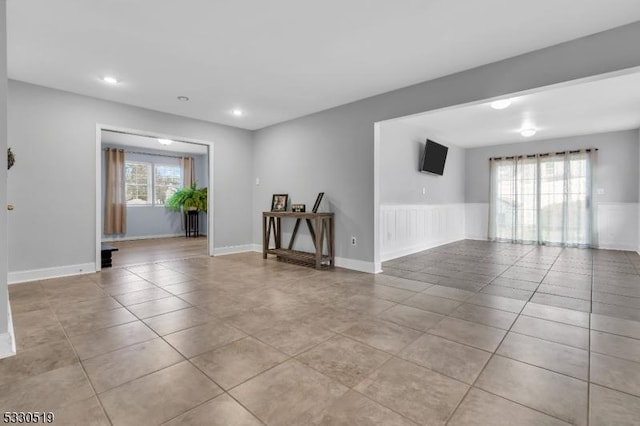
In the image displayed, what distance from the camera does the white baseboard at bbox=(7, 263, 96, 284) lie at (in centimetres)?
376

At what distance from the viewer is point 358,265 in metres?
4.54

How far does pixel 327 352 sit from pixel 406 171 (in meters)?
4.70

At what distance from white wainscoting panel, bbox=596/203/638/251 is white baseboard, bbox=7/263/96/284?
953cm

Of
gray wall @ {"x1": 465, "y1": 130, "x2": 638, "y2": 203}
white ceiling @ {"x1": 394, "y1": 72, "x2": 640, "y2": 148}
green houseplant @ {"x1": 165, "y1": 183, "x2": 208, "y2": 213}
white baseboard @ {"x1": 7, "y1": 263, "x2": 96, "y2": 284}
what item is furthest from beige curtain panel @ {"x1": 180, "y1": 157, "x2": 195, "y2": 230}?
gray wall @ {"x1": 465, "y1": 130, "x2": 638, "y2": 203}

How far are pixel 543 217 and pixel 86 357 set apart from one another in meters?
8.58

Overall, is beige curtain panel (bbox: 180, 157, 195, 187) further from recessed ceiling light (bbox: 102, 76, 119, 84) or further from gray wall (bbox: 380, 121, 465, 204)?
gray wall (bbox: 380, 121, 465, 204)

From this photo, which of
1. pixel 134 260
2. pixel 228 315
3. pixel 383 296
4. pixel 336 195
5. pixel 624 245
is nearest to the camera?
pixel 228 315

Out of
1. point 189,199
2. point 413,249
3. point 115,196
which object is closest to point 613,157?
point 413,249

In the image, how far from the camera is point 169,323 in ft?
8.32

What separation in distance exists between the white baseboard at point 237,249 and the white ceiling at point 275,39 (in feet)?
9.57

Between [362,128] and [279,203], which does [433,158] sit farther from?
[279,203]

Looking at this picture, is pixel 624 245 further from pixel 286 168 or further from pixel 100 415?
pixel 100 415

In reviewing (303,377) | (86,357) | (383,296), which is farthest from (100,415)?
(383,296)

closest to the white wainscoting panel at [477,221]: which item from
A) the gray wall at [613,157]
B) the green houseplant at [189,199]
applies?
the gray wall at [613,157]
